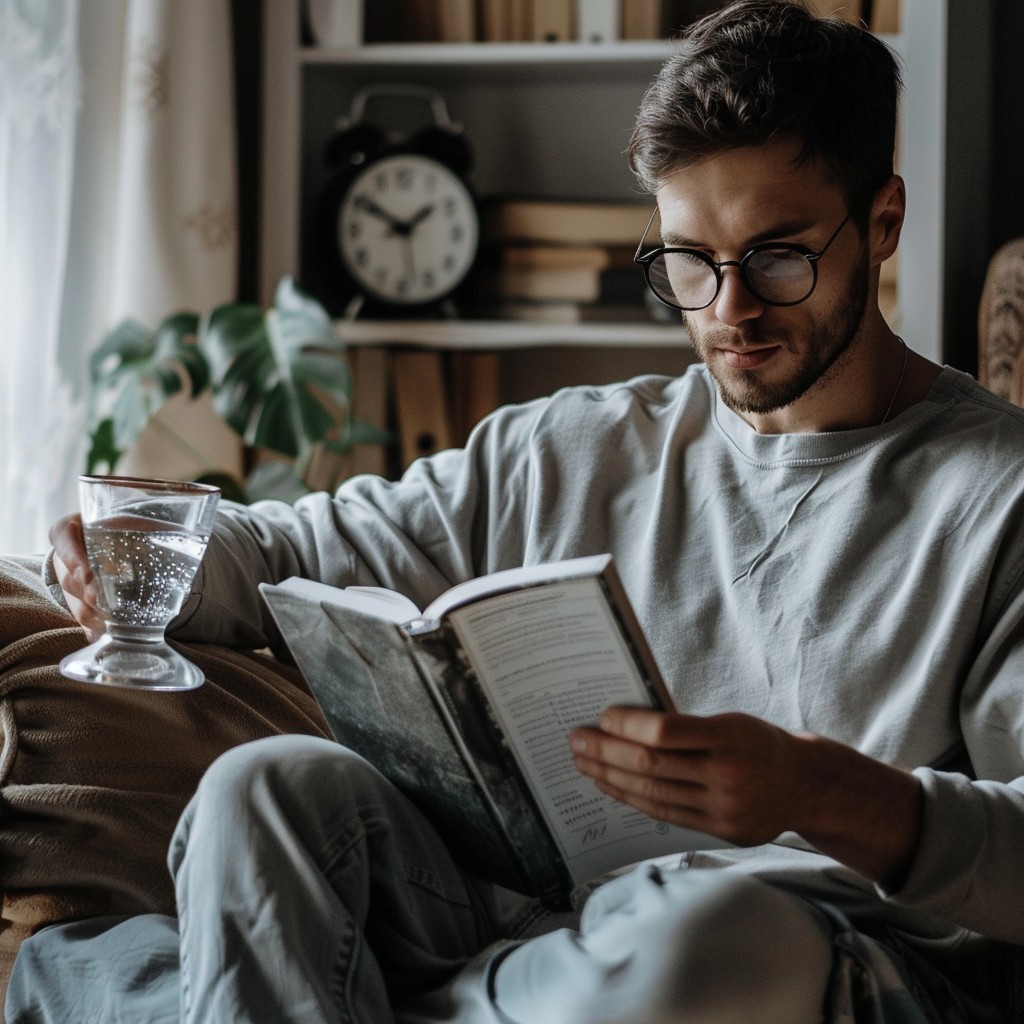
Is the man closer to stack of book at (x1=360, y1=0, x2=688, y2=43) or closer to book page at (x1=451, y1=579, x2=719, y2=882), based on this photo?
book page at (x1=451, y1=579, x2=719, y2=882)

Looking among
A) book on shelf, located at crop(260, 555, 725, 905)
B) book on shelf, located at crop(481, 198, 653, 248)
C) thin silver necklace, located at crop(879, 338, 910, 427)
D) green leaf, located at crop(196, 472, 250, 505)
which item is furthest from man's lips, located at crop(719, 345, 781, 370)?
book on shelf, located at crop(481, 198, 653, 248)

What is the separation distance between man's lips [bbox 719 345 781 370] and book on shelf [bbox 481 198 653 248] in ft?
4.09

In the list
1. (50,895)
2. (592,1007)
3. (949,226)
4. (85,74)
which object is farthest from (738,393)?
(85,74)

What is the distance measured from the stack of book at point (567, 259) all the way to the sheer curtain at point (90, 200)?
0.50 meters

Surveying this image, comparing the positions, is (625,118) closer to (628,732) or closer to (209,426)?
(209,426)

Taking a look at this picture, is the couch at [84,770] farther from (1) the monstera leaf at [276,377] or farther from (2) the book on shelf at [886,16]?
(2) the book on shelf at [886,16]

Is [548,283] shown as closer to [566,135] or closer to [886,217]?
[566,135]

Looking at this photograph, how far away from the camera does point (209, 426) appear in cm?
241

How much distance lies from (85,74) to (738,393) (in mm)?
1574

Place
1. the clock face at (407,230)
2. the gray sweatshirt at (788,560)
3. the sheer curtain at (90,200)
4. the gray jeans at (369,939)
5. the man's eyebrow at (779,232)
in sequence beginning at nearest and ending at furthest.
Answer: the gray jeans at (369,939), the gray sweatshirt at (788,560), the man's eyebrow at (779,232), the sheer curtain at (90,200), the clock face at (407,230)

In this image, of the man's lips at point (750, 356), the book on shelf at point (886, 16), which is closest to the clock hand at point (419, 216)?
the book on shelf at point (886, 16)

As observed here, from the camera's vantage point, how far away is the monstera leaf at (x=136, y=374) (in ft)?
7.02

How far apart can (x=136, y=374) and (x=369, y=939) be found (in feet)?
4.64

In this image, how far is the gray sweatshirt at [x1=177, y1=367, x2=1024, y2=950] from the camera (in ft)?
3.33
